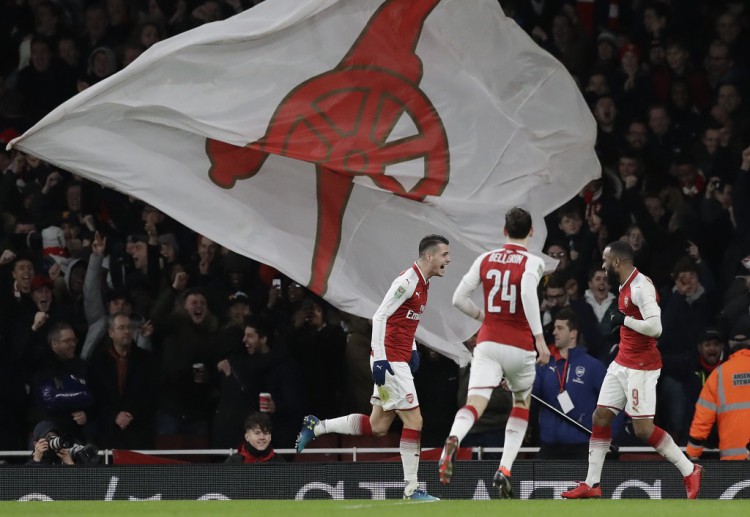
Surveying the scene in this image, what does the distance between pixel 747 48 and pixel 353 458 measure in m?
8.06

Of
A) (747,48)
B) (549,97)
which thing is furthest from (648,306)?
(747,48)

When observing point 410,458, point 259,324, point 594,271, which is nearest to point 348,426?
point 410,458

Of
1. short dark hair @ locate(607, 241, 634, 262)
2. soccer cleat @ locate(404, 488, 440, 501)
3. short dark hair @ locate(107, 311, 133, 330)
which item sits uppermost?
short dark hair @ locate(607, 241, 634, 262)

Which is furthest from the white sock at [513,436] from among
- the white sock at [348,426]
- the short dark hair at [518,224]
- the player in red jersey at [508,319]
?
the white sock at [348,426]

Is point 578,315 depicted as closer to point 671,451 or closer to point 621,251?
point 621,251

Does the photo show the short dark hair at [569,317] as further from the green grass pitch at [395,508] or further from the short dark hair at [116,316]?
the short dark hair at [116,316]

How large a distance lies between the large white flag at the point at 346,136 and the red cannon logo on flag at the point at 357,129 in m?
0.01

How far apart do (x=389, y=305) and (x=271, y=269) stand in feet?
14.7

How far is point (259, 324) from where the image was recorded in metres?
15.2

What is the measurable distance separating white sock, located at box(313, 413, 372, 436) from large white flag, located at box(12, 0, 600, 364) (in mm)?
922

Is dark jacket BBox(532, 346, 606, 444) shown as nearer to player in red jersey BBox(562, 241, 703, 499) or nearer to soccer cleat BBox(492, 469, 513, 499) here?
player in red jersey BBox(562, 241, 703, 499)

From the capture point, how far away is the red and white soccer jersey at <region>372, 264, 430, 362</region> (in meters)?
12.8

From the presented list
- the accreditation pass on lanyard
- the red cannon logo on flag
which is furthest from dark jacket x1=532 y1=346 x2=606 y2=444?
the red cannon logo on flag

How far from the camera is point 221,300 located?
16172 millimetres
